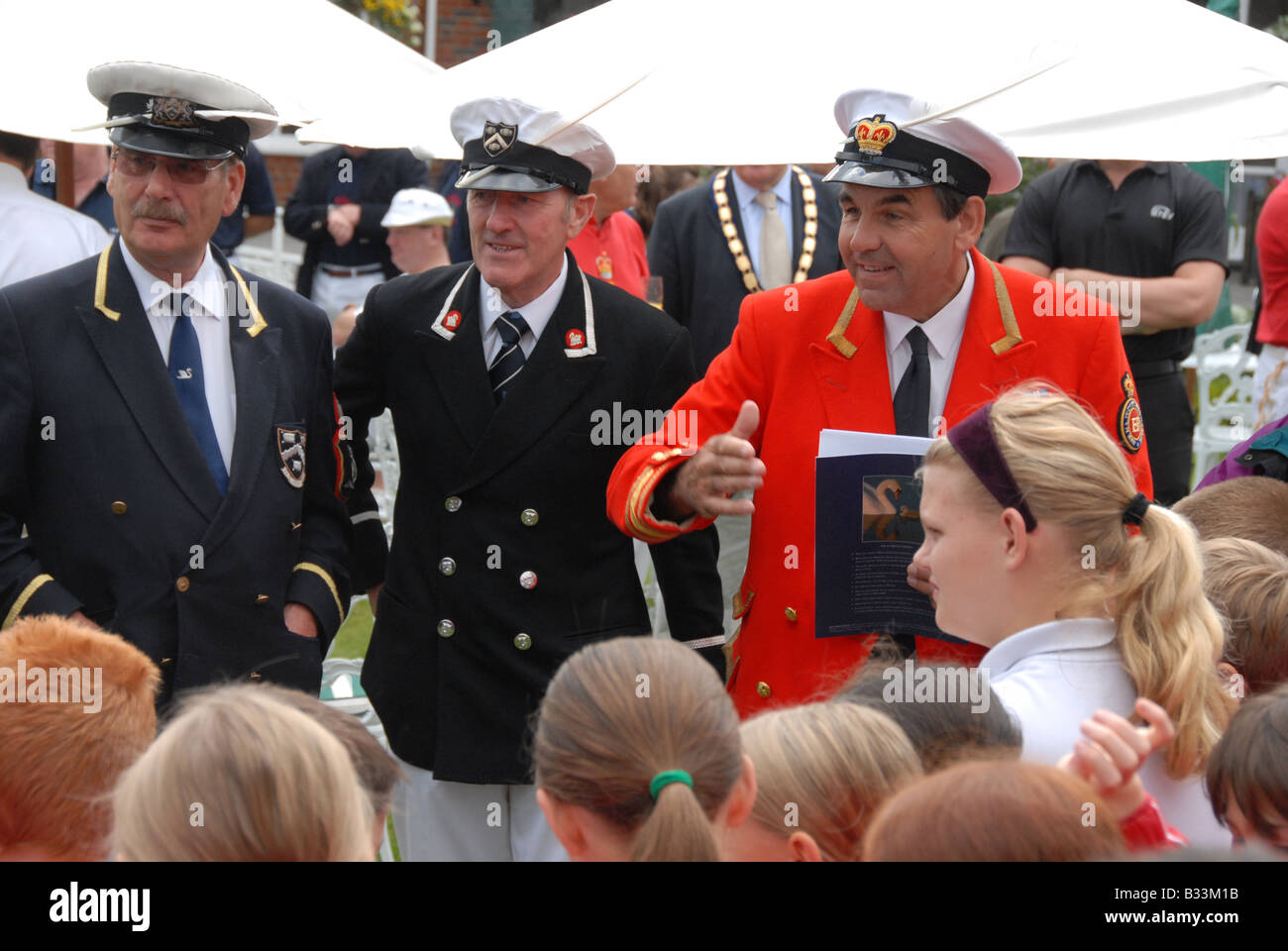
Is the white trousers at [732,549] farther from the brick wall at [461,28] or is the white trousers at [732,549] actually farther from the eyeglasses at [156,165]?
the brick wall at [461,28]

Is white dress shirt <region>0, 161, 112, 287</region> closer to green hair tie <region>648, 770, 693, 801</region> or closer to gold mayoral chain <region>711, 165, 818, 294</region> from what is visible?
gold mayoral chain <region>711, 165, 818, 294</region>

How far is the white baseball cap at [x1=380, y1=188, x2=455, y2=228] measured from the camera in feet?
23.2

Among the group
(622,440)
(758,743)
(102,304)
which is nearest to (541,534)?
(622,440)

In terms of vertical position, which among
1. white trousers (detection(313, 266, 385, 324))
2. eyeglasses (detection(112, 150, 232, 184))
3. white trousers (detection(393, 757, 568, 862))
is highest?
eyeglasses (detection(112, 150, 232, 184))

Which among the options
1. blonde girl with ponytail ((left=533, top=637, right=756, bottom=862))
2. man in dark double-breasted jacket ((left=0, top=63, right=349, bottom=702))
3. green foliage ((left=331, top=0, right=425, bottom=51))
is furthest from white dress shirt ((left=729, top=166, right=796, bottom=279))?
green foliage ((left=331, top=0, right=425, bottom=51))

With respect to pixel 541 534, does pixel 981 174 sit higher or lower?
higher

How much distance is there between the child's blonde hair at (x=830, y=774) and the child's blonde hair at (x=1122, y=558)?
53 centimetres

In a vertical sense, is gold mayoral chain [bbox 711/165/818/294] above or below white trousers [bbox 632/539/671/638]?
above

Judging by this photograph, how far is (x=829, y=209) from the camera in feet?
20.2

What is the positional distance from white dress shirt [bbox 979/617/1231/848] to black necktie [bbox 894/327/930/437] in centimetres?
69

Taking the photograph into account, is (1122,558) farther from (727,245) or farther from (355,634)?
(355,634)

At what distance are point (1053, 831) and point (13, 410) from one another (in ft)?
7.46

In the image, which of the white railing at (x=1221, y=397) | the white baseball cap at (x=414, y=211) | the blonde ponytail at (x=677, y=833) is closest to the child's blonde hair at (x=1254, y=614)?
the blonde ponytail at (x=677, y=833)

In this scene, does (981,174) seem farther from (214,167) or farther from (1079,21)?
(214,167)
